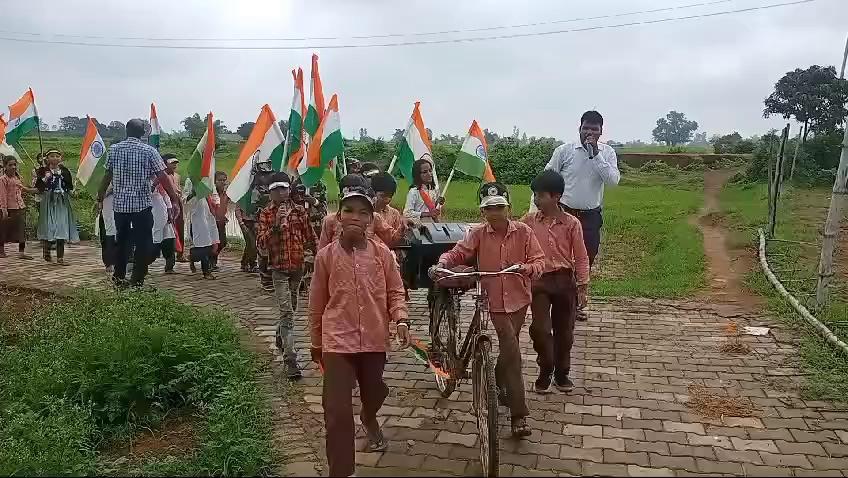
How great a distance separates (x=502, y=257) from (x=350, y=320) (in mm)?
1126

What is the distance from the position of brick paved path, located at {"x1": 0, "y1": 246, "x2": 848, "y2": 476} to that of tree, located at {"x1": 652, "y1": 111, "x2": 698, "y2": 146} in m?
87.0

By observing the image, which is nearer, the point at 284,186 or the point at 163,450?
the point at 163,450

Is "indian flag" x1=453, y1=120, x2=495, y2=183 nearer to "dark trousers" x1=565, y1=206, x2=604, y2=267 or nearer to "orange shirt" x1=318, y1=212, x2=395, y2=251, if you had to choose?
"dark trousers" x1=565, y1=206, x2=604, y2=267

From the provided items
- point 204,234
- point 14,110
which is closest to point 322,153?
point 204,234

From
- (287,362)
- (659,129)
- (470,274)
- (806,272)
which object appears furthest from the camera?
(659,129)

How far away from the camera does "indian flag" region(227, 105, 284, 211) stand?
27.9 ft

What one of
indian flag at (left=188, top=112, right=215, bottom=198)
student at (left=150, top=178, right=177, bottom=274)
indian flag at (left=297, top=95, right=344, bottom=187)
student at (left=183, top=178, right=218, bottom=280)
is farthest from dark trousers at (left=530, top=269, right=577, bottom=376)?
student at (left=183, top=178, right=218, bottom=280)

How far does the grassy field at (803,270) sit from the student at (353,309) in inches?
127

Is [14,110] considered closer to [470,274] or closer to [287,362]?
[287,362]

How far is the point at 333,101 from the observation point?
28.1 feet

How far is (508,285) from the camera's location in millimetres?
4258

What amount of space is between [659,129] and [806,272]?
86.4 m

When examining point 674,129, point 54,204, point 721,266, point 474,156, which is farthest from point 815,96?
point 674,129

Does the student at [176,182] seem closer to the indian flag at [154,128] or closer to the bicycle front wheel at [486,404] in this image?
the indian flag at [154,128]
